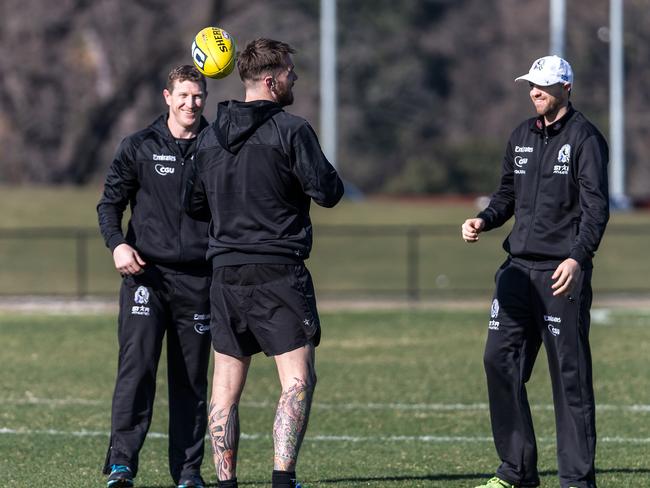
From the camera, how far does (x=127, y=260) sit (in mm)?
7172

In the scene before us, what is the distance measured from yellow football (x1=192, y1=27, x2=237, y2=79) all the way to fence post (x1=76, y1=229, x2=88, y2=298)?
730 inches

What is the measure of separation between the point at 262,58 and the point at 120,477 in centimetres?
241

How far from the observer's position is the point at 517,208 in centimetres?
695

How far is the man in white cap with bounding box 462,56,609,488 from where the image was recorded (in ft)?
21.6

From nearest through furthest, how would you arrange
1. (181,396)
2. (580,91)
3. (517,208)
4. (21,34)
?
(517,208) → (181,396) → (21,34) → (580,91)

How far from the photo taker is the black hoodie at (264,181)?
247 inches

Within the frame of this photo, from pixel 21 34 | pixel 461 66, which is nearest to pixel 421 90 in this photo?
pixel 461 66

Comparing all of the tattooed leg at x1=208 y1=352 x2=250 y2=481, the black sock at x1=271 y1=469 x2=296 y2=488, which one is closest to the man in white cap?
the black sock at x1=271 y1=469 x2=296 y2=488

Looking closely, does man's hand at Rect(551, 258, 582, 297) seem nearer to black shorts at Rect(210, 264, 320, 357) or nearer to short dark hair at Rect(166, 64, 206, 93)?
black shorts at Rect(210, 264, 320, 357)

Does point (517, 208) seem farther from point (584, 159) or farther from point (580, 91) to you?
point (580, 91)

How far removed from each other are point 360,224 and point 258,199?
26.8m

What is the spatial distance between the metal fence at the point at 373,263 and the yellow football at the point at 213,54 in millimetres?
18873

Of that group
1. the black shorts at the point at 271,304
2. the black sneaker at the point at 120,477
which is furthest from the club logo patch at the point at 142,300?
the black shorts at the point at 271,304

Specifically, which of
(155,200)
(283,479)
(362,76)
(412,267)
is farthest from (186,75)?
(362,76)
